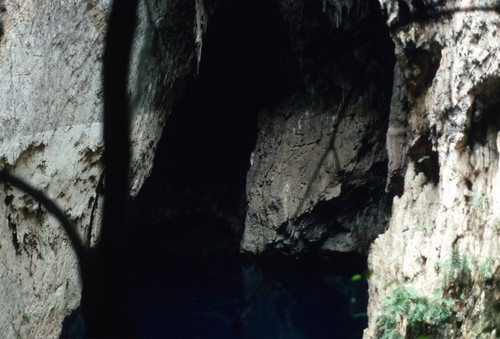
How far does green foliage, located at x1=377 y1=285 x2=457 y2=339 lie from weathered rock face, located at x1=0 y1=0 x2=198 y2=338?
1.75 m

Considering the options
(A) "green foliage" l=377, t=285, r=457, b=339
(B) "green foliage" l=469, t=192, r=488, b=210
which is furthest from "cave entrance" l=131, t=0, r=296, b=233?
(A) "green foliage" l=377, t=285, r=457, b=339

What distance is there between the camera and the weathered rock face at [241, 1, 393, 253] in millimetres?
5223

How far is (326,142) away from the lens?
552cm

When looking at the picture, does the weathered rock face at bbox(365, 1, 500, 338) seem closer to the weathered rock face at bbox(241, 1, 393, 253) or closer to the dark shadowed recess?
the weathered rock face at bbox(241, 1, 393, 253)

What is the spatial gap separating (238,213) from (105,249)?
5017 mm

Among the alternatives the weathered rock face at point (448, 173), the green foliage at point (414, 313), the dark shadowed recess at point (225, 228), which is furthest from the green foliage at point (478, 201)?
the dark shadowed recess at point (225, 228)

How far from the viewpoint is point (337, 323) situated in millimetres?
5363

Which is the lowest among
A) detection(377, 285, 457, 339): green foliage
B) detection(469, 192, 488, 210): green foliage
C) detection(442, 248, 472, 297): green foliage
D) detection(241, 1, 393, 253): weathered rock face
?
detection(377, 285, 457, 339): green foliage

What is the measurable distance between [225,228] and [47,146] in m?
3.47

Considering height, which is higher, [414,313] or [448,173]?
[448,173]

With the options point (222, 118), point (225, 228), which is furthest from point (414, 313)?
point (225, 228)

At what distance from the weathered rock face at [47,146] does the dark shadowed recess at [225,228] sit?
1300 mm

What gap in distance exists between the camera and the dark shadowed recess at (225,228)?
5.48m

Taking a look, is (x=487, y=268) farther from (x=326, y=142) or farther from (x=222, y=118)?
(x=222, y=118)
